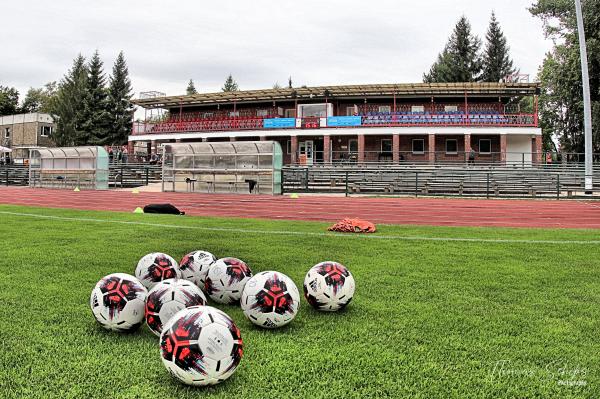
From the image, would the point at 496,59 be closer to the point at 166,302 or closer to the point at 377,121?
the point at 377,121

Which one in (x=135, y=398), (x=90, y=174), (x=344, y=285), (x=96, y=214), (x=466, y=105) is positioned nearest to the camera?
(x=135, y=398)

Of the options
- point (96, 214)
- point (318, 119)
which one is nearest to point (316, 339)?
point (96, 214)

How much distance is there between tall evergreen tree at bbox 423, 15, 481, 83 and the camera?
6091 cm

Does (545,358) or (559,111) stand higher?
(559,111)

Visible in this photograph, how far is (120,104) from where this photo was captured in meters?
61.5

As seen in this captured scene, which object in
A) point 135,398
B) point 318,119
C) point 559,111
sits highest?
point 559,111

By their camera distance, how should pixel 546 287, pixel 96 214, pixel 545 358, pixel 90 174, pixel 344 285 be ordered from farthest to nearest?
pixel 90 174, pixel 96 214, pixel 546 287, pixel 344 285, pixel 545 358

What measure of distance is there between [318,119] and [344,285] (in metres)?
36.9

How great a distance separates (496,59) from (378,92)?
32191 millimetres

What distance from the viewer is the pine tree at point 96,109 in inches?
2243

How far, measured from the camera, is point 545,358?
10.6ft

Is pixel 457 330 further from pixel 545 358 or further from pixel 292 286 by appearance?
pixel 292 286

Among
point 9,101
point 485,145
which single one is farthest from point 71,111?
point 485,145

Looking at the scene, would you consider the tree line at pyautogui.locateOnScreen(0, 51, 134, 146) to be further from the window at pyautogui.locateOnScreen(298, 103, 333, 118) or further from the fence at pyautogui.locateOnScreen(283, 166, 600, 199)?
the fence at pyautogui.locateOnScreen(283, 166, 600, 199)
